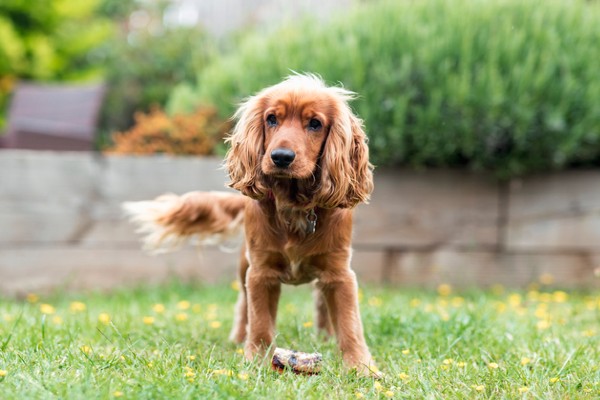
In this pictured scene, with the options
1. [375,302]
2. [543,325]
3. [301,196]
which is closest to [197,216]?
[301,196]

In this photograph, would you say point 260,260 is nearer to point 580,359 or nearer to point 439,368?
point 439,368

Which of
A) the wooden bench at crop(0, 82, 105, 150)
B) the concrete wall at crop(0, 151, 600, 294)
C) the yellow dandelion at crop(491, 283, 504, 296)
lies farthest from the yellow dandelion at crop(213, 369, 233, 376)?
the wooden bench at crop(0, 82, 105, 150)

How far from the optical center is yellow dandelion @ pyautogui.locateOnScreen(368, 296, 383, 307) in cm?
459

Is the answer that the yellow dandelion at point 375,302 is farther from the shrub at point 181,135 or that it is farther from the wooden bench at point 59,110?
the wooden bench at point 59,110

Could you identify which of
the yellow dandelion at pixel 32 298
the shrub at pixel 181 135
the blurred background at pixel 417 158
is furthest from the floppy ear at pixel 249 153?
the shrub at pixel 181 135

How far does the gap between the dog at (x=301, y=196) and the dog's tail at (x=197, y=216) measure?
598mm

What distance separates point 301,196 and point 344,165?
0.22 meters

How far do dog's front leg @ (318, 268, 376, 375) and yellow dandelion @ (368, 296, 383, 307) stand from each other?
1.38m

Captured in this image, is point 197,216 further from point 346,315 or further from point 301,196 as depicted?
point 346,315

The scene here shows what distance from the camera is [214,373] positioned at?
8.91ft

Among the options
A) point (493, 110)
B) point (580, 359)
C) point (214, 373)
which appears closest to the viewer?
point (214, 373)

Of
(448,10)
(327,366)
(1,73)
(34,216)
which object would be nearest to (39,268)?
(34,216)

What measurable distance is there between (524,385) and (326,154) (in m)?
1.18

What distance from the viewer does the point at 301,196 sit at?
3023 millimetres
